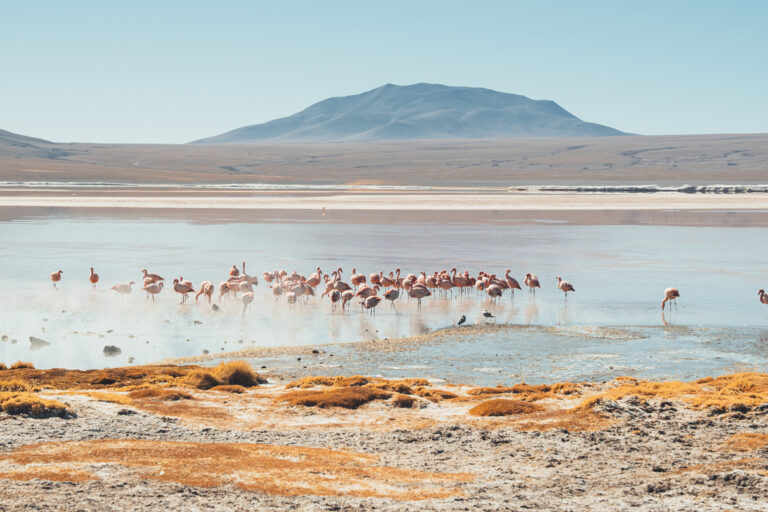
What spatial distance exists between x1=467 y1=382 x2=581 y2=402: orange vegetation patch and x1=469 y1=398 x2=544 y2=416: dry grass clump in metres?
0.62

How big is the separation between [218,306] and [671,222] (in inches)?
1119

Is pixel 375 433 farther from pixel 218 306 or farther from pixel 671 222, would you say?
pixel 671 222

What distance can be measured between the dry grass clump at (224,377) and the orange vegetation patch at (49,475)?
3879 mm

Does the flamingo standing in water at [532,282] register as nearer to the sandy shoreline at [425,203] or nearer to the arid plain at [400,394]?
the arid plain at [400,394]

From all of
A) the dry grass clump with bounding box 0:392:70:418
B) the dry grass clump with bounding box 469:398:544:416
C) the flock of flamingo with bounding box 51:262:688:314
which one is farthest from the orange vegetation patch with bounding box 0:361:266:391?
the flock of flamingo with bounding box 51:262:688:314

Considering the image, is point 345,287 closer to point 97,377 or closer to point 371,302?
point 371,302

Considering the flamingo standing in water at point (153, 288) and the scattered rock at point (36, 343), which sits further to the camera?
the flamingo standing in water at point (153, 288)

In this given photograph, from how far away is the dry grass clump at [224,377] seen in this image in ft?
39.3

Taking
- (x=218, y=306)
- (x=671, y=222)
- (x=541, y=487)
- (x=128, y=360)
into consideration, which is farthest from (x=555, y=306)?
(x=671, y=222)

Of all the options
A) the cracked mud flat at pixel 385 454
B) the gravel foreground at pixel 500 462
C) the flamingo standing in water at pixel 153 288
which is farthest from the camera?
the flamingo standing in water at pixel 153 288

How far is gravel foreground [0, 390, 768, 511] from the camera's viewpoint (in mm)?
7352

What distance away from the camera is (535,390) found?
38.0ft

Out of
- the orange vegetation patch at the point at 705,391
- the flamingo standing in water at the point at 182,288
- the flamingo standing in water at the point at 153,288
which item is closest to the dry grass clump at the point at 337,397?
the orange vegetation patch at the point at 705,391

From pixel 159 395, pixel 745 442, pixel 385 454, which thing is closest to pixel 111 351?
Result: pixel 159 395
